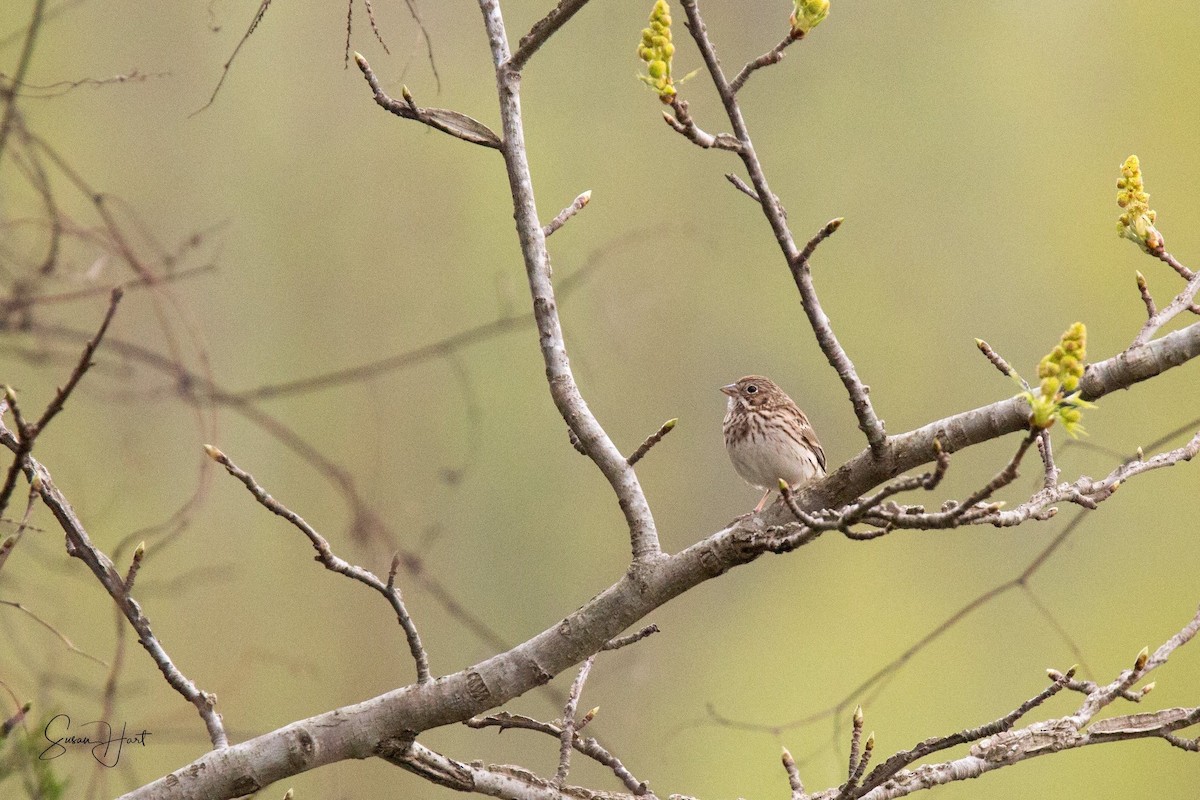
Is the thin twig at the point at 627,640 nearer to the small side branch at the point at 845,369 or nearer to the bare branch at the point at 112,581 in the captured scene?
the small side branch at the point at 845,369

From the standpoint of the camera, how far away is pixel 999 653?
13.3 feet

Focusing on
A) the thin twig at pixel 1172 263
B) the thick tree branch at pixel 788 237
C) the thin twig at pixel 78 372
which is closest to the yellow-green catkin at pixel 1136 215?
the thin twig at pixel 1172 263

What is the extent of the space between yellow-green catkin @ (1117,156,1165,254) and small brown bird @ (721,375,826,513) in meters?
1.32

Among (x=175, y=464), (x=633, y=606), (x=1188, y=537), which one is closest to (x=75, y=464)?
(x=175, y=464)

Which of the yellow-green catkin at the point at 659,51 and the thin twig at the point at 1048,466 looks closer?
the yellow-green catkin at the point at 659,51

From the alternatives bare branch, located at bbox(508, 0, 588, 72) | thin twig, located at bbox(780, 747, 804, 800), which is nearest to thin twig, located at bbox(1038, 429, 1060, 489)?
thin twig, located at bbox(780, 747, 804, 800)

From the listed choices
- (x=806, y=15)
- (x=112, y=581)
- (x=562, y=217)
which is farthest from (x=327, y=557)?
(x=806, y=15)

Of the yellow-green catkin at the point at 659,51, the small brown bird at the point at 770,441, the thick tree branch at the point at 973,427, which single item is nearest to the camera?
the yellow-green catkin at the point at 659,51

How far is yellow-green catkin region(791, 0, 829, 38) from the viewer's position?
1.15 metres

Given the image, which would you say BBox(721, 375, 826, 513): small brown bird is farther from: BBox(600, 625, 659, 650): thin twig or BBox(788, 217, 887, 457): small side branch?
BBox(788, 217, 887, 457): small side branch

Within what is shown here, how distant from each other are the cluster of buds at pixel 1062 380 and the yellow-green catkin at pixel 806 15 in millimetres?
436

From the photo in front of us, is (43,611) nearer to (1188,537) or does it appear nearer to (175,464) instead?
(175,464)

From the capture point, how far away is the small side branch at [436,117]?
1.43m

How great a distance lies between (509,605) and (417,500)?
52 centimetres
